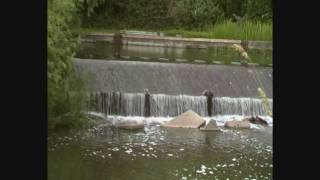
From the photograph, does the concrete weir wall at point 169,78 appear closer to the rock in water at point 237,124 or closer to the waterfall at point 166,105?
the waterfall at point 166,105

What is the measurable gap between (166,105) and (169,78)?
1.08 metres

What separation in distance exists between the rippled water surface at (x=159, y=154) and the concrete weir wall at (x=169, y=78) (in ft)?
6.08

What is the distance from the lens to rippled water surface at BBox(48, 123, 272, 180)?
8195 mm

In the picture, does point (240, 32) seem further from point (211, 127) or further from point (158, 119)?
point (211, 127)

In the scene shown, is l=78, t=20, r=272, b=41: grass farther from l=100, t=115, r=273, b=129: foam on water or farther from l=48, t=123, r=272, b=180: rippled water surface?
l=48, t=123, r=272, b=180: rippled water surface

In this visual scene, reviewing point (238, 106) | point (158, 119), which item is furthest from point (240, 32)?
point (158, 119)

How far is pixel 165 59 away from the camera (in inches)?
636

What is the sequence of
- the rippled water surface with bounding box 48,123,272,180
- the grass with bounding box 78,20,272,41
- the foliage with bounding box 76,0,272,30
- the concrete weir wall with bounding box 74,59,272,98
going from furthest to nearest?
the foliage with bounding box 76,0,272,30 → the grass with bounding box 78,20,272,41 → the concrete weir wall with bounding box 74,59,272,98 → the rippled water surface with bounding box 48,123,272,180

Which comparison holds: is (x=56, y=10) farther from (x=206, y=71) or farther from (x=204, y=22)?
(x=204, y=22)

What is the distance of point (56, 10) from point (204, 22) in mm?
15040

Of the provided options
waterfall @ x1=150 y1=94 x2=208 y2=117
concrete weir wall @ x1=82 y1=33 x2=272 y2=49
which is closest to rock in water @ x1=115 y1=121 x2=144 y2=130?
waterfall @ x1=150 y1=94 x2=208 y2=117

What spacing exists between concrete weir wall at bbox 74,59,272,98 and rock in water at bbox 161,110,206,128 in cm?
115

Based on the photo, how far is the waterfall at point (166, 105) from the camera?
41.1 feet

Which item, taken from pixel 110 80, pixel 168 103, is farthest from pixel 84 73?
pixel 168 103
